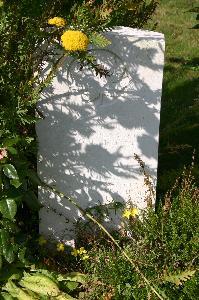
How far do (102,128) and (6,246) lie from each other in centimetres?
86

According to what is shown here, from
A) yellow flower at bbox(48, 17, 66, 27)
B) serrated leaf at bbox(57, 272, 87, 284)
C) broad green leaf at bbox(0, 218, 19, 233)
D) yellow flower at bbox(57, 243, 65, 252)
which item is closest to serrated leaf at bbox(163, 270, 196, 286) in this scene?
serrated leaf at bbox(57, 272, 87, 284)

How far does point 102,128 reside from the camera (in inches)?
121

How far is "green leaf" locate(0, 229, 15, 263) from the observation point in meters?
2.64

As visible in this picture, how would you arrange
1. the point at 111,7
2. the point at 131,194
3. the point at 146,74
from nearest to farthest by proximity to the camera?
1. the point at 111,7
2. the point at 146,74
3. the point at 131,194

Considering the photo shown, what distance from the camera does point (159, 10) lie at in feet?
26.9

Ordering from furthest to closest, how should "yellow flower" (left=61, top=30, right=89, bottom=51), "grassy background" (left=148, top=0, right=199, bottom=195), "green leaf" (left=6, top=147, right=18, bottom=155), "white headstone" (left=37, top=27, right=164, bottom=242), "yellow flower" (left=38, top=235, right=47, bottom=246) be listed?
"grassy background" (left=148, top=0, right=199, bottom=195) < "yellow flower" (left=38, top=235, right=47, bottom=246) < "white headstone" (left=37, top=27, right=164, bottom=242) < "green leaf" (left=6, top=147, right=18, bottom=155) < "yellow flower" (left=61, top=30, right=89, bottom=51)

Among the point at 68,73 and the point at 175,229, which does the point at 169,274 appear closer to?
the point at 175,229

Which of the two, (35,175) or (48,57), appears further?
(35,175)

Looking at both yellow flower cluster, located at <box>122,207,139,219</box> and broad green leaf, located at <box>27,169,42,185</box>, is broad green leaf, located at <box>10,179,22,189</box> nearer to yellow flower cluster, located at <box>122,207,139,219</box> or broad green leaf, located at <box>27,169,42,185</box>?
broad green leaf, located at <box>27,169,42,185</box>

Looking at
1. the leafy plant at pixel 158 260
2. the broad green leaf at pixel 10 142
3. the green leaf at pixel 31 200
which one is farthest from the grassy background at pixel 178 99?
the broad green leaf at pixel 10 142

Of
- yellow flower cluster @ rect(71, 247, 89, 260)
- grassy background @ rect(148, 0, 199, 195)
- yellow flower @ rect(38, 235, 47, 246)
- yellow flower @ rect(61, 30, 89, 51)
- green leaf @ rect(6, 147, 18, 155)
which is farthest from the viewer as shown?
grassy background @ rect(148, 0, 199, 195)

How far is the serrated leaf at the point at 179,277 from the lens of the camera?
2686mm

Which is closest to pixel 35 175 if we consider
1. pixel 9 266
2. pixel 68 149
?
pixel 68 149

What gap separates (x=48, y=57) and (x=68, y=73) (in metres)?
0.17
